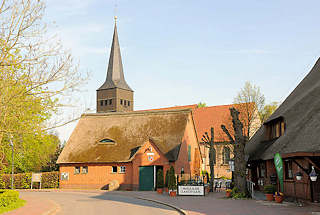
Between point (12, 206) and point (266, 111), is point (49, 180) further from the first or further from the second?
point (266, 111)

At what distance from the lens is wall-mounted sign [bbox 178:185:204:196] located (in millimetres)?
28103

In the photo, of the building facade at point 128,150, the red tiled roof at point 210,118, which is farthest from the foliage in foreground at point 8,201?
the red tiled roof at point 210,118

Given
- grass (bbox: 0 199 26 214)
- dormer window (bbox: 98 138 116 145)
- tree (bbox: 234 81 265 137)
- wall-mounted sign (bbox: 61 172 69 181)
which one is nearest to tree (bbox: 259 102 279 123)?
tree (bbox: 234 81 265 137)

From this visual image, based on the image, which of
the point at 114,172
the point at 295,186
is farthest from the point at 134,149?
the point at 295,186

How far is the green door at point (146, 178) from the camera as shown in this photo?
36.9 meters

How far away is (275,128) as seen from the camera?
28641 mm

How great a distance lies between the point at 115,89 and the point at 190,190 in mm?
47110

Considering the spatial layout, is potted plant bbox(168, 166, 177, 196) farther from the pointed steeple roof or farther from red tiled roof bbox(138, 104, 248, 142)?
the pointed steeple roof

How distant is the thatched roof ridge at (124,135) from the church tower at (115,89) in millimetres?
27408

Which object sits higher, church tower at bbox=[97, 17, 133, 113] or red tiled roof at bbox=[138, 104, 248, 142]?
church tower at bbox=[97, 17, 133, 113]

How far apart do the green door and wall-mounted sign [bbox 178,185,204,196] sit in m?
8.50

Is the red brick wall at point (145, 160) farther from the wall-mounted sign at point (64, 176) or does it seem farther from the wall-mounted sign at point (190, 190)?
the wall-mounted sign at point (64, 176)

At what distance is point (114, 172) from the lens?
38844mm

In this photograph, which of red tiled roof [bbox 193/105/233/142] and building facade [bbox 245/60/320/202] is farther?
red tiled roof [bbox 193/105/233/142]
